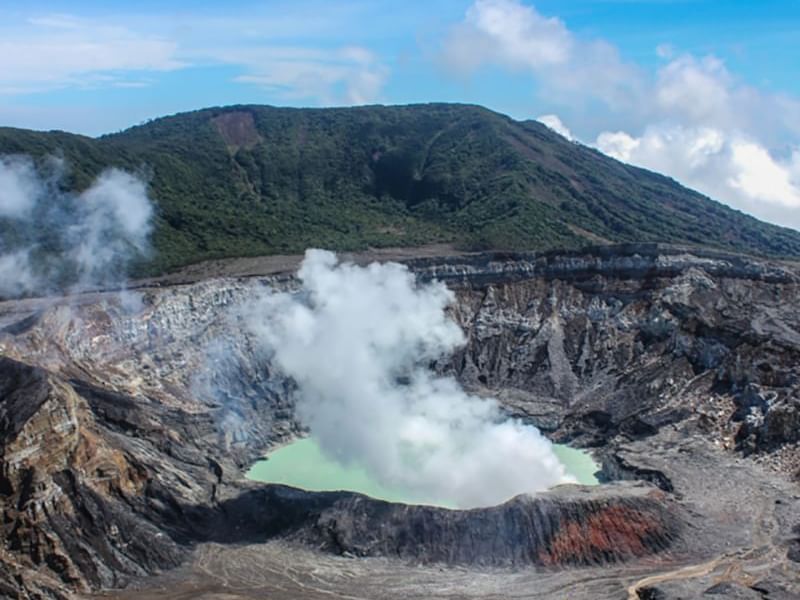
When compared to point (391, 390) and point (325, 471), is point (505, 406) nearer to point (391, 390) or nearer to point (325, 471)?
point (391, 390)

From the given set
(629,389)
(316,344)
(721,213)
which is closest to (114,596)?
(316,344)

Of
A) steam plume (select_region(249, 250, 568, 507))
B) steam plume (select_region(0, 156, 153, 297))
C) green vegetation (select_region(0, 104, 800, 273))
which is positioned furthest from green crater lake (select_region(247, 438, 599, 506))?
green vegetation (select_region(0, 104, 800, 273))

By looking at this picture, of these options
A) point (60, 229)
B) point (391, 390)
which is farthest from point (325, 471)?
point (60, 229)

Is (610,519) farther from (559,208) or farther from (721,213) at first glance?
(721,213)

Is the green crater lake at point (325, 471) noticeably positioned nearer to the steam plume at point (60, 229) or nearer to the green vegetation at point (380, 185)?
the steam plume at point (60, 229)

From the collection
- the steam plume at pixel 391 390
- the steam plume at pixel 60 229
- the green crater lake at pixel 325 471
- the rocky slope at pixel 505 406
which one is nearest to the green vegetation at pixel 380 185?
the steam plume at pixel 60 229
